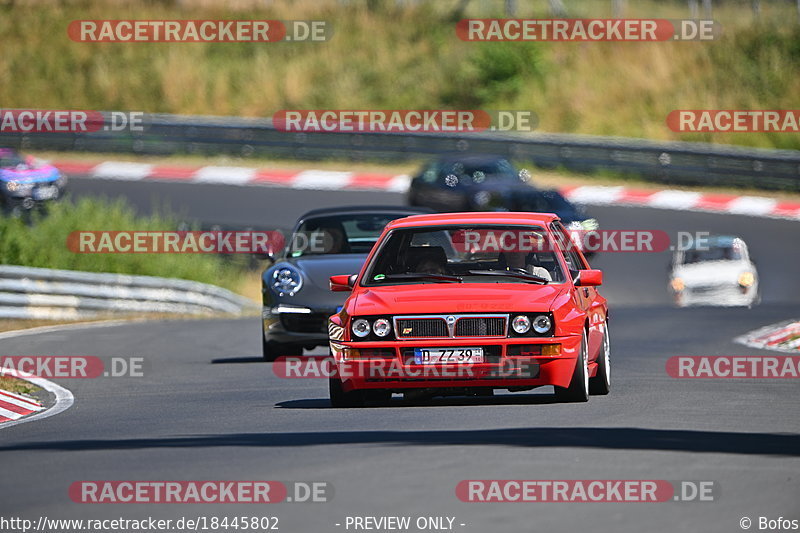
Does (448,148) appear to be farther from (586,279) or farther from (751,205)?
(586,279)

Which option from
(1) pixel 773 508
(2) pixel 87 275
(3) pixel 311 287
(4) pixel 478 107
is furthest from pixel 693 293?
(1) pixel 773 508

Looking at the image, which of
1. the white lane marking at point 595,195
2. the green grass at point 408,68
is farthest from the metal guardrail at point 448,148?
the green grass at point 408,68

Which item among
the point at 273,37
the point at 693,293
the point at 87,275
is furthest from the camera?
the point at 273,37

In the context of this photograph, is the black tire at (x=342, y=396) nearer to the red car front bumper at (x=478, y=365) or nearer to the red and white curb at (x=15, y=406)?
the red car front bumper at (x=478, y=365)

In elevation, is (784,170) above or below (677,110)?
below

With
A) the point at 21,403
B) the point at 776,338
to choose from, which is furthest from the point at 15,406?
the point at 776,338

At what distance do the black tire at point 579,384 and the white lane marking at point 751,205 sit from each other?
22637mm

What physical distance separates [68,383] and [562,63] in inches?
1268

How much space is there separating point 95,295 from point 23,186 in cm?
1004

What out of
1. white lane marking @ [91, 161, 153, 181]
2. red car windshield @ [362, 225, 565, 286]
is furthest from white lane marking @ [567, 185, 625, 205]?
red car windshield @ [362, 225, 565, 286]

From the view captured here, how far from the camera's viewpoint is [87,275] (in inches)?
902

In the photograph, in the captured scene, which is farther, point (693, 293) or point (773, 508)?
point (693, 293)

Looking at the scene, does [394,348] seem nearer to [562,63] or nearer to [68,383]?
[68,383]

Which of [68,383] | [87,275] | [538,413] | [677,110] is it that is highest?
[677,110]
